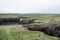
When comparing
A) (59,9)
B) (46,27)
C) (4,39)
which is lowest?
(4,39)

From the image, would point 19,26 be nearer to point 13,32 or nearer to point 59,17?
point 13,32

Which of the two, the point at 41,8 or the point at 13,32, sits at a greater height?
the point at 41,8

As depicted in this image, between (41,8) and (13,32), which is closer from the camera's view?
(13,32)

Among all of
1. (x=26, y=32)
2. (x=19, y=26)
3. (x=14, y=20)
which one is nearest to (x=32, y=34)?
(x=26, y=32)

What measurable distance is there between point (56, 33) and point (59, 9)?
37cm

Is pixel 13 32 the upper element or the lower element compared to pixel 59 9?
lower

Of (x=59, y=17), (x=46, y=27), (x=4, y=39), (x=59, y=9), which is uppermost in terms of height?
(x=59, y=9)

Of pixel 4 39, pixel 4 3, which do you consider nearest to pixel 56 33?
pixel 4 39

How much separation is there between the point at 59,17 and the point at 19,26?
606 mm

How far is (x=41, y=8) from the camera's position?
1902 millimetres

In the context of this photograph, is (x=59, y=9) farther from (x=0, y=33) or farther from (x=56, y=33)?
(x=0, y=33)

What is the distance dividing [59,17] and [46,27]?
0.26 metres

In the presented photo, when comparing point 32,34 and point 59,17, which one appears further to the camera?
point 59,17

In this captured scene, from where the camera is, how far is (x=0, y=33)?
5.78 feet
